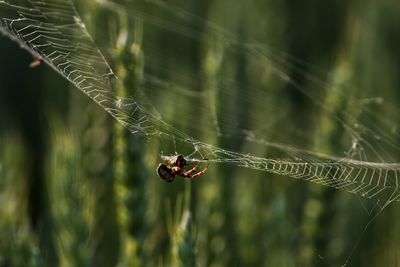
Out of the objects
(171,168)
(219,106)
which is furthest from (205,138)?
(171,168)

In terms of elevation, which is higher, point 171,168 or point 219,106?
point 219,106

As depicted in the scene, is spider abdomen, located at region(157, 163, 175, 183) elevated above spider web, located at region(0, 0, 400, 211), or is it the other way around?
spider web, located at region(0, 0, 400, 211)

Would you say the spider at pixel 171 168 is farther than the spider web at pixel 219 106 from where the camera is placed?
No

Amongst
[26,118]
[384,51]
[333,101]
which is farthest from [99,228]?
[384,51]

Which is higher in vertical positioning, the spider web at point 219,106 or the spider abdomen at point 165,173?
the spider web at point 219,106

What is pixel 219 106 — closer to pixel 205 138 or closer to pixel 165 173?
pixel 205 138

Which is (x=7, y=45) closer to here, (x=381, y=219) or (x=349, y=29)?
(x=349, y=29)
